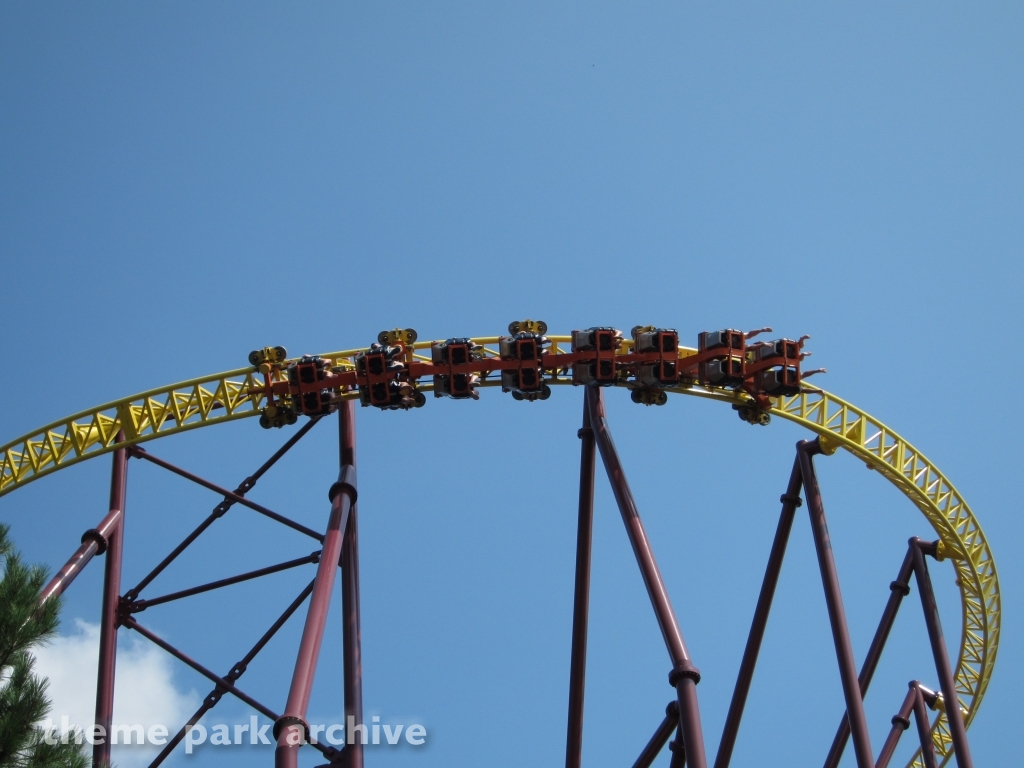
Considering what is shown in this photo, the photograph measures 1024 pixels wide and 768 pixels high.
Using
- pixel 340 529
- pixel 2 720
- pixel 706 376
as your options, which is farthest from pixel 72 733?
pixel 706 376

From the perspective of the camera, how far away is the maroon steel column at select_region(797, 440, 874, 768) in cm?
1292

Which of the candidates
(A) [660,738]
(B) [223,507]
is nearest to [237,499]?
(B) [223,507]

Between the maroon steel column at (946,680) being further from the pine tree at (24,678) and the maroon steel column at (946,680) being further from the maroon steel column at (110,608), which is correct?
the pine tree at (24,678)

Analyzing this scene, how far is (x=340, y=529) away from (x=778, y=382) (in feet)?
16.9

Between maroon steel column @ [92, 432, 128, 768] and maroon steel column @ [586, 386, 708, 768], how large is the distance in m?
5.15

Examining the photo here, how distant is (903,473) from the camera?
52.0ft

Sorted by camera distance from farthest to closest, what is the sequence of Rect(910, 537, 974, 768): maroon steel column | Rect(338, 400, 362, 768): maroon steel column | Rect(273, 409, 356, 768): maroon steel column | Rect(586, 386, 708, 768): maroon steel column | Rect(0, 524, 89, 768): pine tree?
1. Rect(910, 537, 974, 768): maroon steel column
2. Rect(338, 400, 362, 768): maroon steel column
3. Rect(586, 386, 708, 768): maroon steel column
4. Rect(273, 409, 356, 768): maroon steel column
5. Rect(0, 524, 89, 768): pine tree

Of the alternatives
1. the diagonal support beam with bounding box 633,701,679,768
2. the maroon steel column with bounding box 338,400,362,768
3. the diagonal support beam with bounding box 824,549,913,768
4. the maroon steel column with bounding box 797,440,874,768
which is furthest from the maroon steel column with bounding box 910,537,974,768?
the maroon steel column with bounding box 338,400,362,768

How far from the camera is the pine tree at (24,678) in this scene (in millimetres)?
5695

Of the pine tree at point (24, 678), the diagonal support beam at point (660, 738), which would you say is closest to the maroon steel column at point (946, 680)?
the diagonal support beam at point (660, 738)

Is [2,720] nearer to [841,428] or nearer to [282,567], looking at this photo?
[282,567]

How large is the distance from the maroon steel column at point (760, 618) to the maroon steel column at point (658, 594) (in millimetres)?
2561

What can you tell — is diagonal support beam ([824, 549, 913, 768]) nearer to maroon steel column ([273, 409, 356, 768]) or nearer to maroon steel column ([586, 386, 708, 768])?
maroon steel column ([586, 386, 708, 768])

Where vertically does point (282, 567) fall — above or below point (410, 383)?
Result: below
